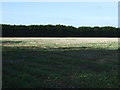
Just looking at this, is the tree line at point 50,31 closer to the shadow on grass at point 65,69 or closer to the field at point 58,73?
the shadow on grass at point 65,69

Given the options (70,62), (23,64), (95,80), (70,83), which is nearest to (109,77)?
(95,80)

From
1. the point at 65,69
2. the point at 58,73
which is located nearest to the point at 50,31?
the point at 65,69

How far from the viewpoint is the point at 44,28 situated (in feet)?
132

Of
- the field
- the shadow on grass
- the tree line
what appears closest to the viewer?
the field

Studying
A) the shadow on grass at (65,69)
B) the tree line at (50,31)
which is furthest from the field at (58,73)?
the tree line at (50,31)

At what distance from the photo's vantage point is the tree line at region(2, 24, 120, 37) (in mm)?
40281

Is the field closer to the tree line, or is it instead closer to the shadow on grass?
the shadow on grass

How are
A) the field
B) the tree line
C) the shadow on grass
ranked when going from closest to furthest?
the field < the shadow on grass < the tree line

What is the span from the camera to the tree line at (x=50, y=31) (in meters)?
40.3

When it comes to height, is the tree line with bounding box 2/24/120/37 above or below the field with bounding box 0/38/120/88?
above

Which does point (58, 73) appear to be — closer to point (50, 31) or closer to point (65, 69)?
point (65, 69)

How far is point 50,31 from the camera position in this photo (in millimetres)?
40938

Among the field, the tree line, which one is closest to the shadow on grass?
the field

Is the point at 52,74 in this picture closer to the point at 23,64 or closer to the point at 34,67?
the point at 34,67
